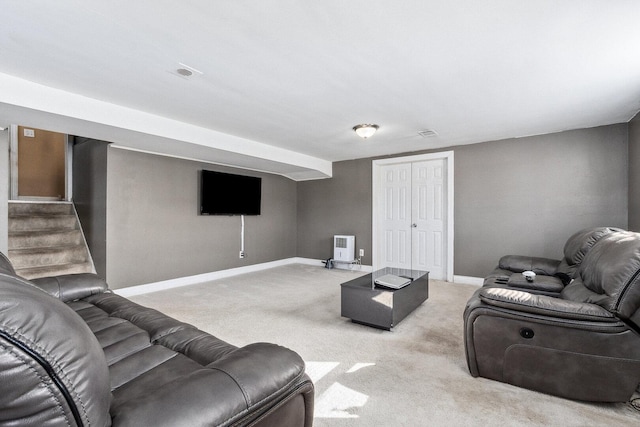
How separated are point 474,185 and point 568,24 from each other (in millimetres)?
3324

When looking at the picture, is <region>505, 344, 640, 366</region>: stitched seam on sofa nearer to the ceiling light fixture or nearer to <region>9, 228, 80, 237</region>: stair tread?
the ceiling light fixture

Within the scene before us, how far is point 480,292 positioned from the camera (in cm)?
221

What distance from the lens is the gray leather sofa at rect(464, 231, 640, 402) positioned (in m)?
1.77

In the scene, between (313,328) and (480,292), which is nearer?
(480,292)

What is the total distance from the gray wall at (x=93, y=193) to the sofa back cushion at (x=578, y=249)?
5.56 metres

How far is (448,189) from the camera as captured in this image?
17.3ft

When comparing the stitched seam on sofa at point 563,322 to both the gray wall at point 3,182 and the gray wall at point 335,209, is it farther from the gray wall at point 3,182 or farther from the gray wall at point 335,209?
the gray wall at point 3,182

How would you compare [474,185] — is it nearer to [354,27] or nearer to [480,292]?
[480,292]

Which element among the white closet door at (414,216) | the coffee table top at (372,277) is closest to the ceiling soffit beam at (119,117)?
the white closet door at (414,216)

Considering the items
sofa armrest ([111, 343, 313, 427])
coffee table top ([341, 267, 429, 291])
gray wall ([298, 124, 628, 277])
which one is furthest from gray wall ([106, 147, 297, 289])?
sofa armrest ([111, 343, 313, 427])

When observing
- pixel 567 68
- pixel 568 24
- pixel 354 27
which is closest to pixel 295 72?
pixel 354 27

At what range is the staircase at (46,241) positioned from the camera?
13.7ft

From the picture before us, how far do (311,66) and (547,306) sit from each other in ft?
7.77

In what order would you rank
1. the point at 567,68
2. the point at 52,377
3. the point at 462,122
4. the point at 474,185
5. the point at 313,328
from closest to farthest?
the point at 52,377 < the point at 567,68 < the point at 313,328 < the point at 462,122 < the point at 474,185
